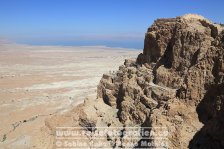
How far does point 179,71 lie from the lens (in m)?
15.7

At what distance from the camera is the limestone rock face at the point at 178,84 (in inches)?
409

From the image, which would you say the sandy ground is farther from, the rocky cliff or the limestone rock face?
the limestone rock face

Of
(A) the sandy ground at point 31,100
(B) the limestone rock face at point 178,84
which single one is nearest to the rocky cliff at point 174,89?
(B) the limestone rock face at point 178,84

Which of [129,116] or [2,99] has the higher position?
[129,116]

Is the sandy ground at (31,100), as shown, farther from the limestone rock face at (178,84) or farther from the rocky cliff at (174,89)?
the limestone rock face at (178,84)

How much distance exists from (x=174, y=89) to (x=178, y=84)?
0.32 m

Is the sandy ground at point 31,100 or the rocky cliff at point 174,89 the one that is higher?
the rocky cliff at point 174,89

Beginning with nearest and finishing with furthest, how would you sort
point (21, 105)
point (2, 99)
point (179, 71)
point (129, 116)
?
point (179, 71) → point (129, 116) → point (21, 105) → point (2, 99)

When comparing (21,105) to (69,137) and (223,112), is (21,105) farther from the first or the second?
(223,112)

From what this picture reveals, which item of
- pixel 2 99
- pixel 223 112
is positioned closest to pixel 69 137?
pixel 223 112

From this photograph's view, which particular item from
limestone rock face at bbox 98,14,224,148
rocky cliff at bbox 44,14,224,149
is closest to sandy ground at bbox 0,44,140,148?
rocky cliff at bbox 44,14,224,149

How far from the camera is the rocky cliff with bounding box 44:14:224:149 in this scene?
1046 cm

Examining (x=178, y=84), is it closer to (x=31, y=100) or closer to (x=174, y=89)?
(x=174, y=89)

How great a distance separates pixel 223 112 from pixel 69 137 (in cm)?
1115
